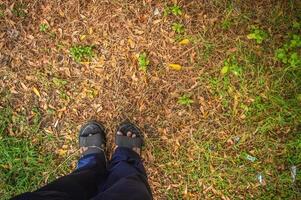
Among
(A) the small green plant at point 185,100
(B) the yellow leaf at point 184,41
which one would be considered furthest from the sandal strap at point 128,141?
(B) the yellow leaf at point 184,41

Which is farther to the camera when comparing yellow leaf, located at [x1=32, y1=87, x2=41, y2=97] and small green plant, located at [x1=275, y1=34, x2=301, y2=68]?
yellow leaf, located at [x1=32, y1=87, x2=41, y2=97]

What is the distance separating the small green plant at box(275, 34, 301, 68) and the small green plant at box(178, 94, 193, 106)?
0.82 meters

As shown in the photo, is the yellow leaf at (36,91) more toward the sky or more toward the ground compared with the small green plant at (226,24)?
more toward the ground

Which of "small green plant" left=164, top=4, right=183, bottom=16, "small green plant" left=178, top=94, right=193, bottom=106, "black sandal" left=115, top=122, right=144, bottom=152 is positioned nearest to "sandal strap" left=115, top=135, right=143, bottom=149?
"black sandal" left=115, top=122, right=144, bottom=152

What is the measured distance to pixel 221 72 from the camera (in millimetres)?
3371

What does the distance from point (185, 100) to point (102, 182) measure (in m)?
1.01

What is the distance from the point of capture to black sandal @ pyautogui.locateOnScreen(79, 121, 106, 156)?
338cm

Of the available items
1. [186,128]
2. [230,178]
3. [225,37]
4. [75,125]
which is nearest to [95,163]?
[75,125]

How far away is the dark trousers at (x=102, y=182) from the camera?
247cm

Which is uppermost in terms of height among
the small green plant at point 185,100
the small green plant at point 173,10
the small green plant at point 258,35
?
the small green plant at point 173,10

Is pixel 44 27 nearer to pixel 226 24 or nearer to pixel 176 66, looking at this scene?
pixel 176 66

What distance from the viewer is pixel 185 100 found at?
339cm

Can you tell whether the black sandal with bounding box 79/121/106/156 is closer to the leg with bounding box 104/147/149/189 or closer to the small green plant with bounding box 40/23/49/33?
the leg with bounding box 104/147/149/189

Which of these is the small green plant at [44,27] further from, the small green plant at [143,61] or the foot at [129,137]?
the foot at [129,137]
